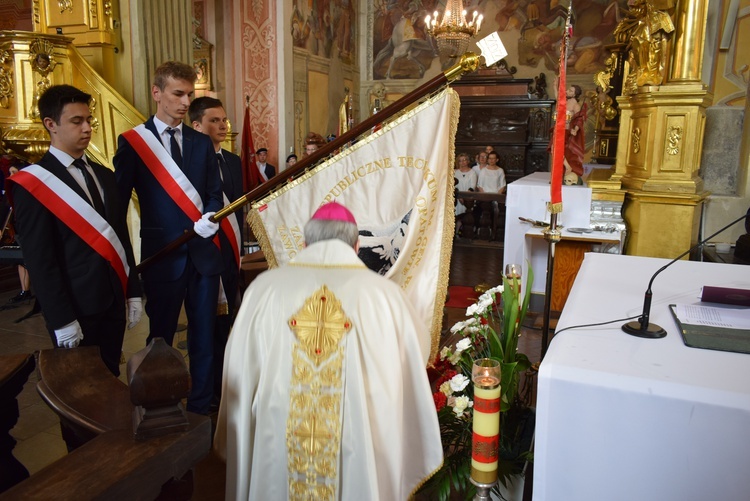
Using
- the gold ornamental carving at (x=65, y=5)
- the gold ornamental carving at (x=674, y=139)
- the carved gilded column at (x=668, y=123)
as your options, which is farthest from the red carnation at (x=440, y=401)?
the gold ornamental carving at (x=65, y=5)

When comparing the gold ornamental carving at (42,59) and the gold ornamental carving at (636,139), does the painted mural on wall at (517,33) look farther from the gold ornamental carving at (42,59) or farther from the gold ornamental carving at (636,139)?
the gold ornamental carving at (42,59)

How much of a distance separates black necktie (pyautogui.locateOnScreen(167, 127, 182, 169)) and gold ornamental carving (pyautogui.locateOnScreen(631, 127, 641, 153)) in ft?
13.3

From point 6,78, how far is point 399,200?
4459 millimetres

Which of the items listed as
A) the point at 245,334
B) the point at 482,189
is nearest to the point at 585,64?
the point at 482,189

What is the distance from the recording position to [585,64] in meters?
12.6

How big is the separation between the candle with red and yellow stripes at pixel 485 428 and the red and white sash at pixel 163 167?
77.0 inches

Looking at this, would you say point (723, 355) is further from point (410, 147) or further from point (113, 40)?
point (113, 40)

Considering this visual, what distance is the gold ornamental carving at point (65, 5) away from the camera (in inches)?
232

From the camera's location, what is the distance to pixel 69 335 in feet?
7.89

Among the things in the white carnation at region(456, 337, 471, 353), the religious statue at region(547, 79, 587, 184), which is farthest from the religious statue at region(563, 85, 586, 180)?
the white carnation at region(456, 337, 471, 353)

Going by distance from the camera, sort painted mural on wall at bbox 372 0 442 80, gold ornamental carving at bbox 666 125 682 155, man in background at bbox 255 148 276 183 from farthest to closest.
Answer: painted mural on wall at bbox 372 0 442 80
man in background at bbox 255 148 276 183
gold ornamental carving at bbox 666 125 682 155

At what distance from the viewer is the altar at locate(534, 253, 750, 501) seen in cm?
132

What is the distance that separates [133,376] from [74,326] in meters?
1.28

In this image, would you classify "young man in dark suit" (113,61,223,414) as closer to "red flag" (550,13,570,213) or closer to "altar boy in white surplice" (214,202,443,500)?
"altar boy in white surplice" (214,202,443,500)
